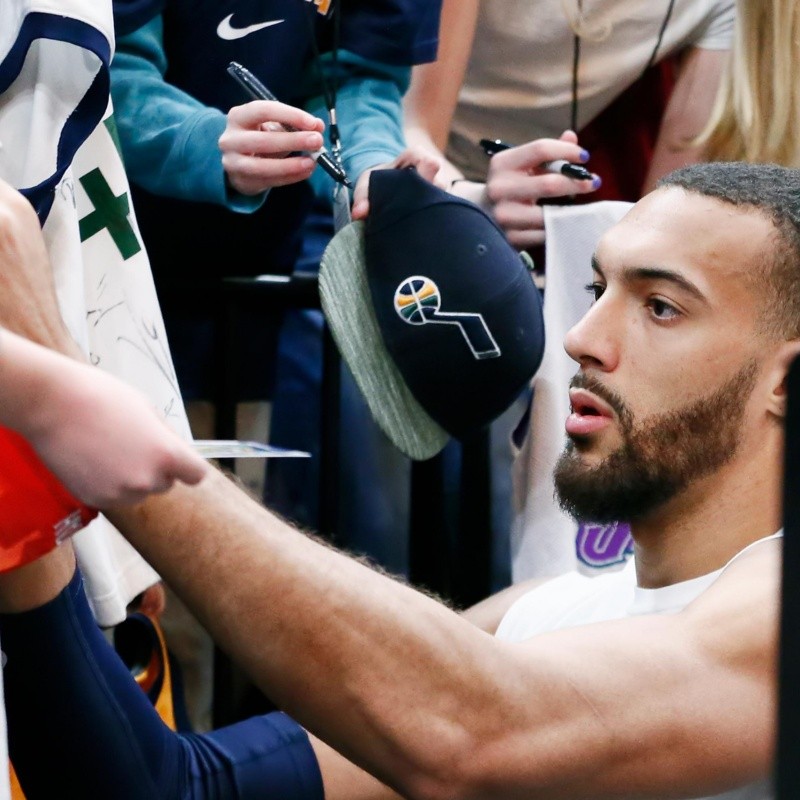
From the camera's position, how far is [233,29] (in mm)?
1548

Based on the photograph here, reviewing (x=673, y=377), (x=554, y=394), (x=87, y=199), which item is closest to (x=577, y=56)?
(x=554, y=394)

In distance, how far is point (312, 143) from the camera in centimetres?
137

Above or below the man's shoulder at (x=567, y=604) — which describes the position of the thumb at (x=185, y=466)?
above

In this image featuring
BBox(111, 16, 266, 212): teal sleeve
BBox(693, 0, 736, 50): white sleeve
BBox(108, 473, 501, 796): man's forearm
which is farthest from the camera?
BBox(693, 0, 736, 50): white sleeve

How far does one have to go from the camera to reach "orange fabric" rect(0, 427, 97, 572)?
755 millimetres

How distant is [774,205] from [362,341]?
0.45 metres

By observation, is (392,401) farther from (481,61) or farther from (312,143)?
(481,61)

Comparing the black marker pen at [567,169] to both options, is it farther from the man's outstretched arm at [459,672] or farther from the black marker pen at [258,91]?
the man's outstretched arm at [459,672]

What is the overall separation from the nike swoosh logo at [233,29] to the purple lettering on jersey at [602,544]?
2.27 ft

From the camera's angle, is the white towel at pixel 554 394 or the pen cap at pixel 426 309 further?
the white towel at pixel 554 394

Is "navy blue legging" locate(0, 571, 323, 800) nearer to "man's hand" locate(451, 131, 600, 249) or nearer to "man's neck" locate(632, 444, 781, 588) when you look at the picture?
"man's neck" locate(632, 444, 781, 588)

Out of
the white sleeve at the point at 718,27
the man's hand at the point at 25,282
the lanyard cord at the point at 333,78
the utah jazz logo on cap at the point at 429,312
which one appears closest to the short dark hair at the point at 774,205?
the utah jazz logo on cap at the point at 429,312

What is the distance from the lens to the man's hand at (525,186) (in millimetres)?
1621

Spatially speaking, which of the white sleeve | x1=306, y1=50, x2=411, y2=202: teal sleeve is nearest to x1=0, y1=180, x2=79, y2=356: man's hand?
x1=306, y1=50, x2=411, y2=202: teal sleeve
